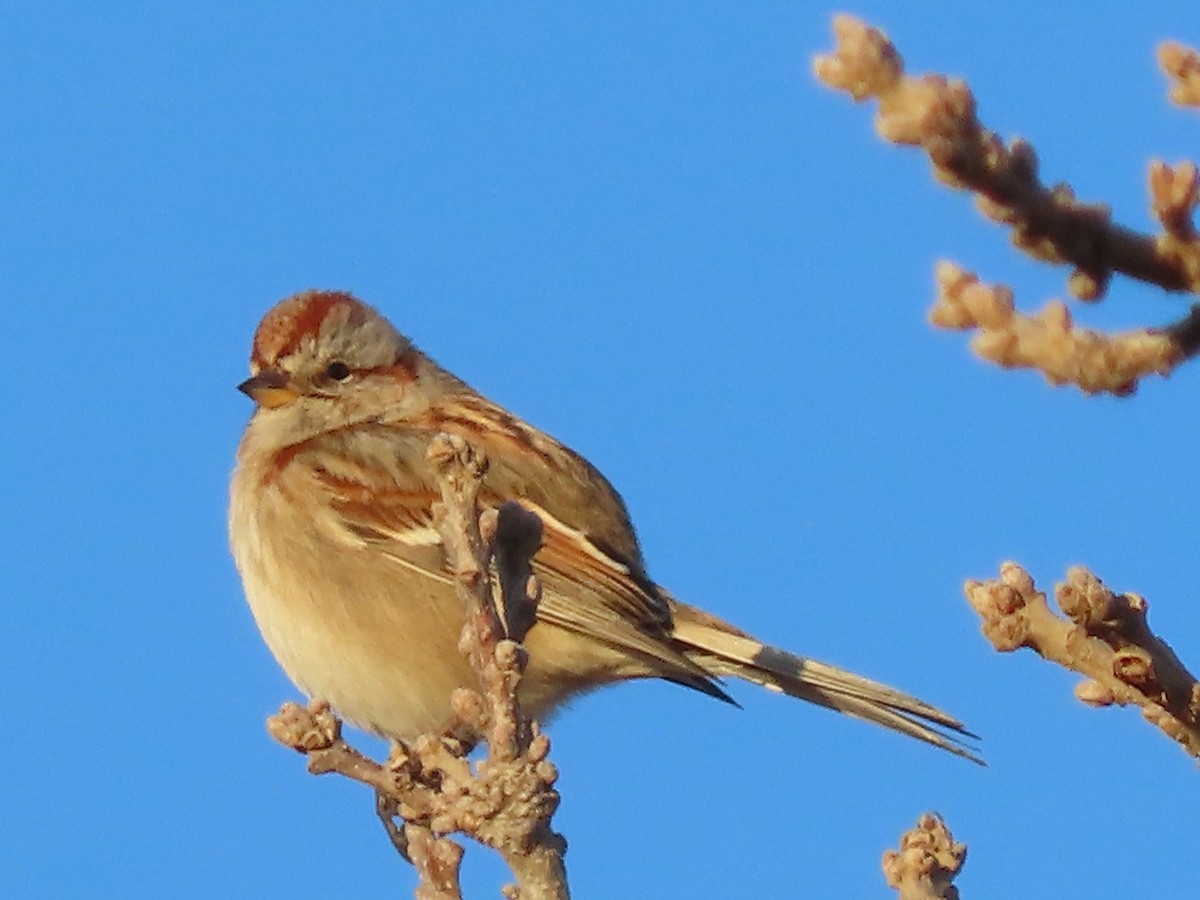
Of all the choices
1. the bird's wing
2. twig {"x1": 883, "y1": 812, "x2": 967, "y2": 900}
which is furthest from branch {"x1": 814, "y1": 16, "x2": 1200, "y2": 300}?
the bird's wing

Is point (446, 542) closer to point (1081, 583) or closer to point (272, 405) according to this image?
point (1081, 583)

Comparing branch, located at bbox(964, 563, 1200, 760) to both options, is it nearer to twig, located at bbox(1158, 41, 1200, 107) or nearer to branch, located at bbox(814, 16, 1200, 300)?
branch, located at bbox(814, 16, 1200, 300)

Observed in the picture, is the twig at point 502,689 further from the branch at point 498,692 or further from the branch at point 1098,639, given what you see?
the branch at point 1098,639

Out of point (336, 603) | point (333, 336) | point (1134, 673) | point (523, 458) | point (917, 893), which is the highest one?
point (333, 336)

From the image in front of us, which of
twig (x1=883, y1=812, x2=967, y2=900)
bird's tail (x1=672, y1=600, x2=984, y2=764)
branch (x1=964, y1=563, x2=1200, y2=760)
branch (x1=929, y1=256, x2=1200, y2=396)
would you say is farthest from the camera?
bird's tail (x1=672, y1=600, x2=984, y2=764)

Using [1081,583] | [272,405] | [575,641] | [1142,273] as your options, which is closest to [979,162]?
[1142,273]
